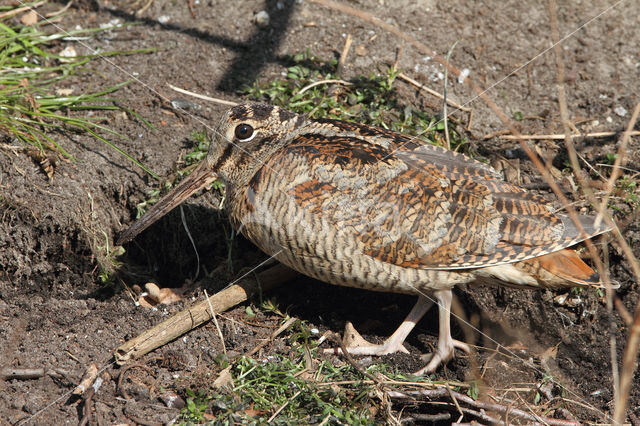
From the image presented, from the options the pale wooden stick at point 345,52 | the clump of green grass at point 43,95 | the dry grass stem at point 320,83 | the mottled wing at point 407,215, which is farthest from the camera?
the pale wooden stick at point 345,52

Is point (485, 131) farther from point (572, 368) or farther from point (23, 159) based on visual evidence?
point (23, 159)

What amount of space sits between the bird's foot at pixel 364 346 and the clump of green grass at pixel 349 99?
5.01 feet

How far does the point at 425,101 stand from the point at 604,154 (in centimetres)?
131

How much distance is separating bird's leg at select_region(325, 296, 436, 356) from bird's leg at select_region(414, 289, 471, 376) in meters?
0.20

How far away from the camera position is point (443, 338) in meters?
3.92

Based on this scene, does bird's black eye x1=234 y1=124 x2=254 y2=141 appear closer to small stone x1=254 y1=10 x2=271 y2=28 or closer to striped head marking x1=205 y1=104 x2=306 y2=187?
striped head marking x1=205 y1=104 x2=306 y2=187

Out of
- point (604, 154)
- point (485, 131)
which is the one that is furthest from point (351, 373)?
point (604, 154)

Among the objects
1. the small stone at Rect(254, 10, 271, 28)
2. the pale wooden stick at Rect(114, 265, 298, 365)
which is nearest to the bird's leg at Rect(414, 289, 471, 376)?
the pale wooden stick at Rect(114, 265, 298, 365)

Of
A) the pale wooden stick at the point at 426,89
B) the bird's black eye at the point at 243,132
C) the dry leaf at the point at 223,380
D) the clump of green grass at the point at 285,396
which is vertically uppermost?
the pale wooden stick at the point at 426,89

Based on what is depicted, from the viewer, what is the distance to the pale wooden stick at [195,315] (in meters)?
3.68

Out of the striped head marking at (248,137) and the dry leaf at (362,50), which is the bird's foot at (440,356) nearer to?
the striped head marking at (248,137)

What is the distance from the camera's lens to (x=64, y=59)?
17.3 feet

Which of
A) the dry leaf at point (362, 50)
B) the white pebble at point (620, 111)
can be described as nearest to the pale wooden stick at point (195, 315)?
the dry leaf at point (362, 50)

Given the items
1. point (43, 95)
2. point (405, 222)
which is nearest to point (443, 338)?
point (405, 222)
